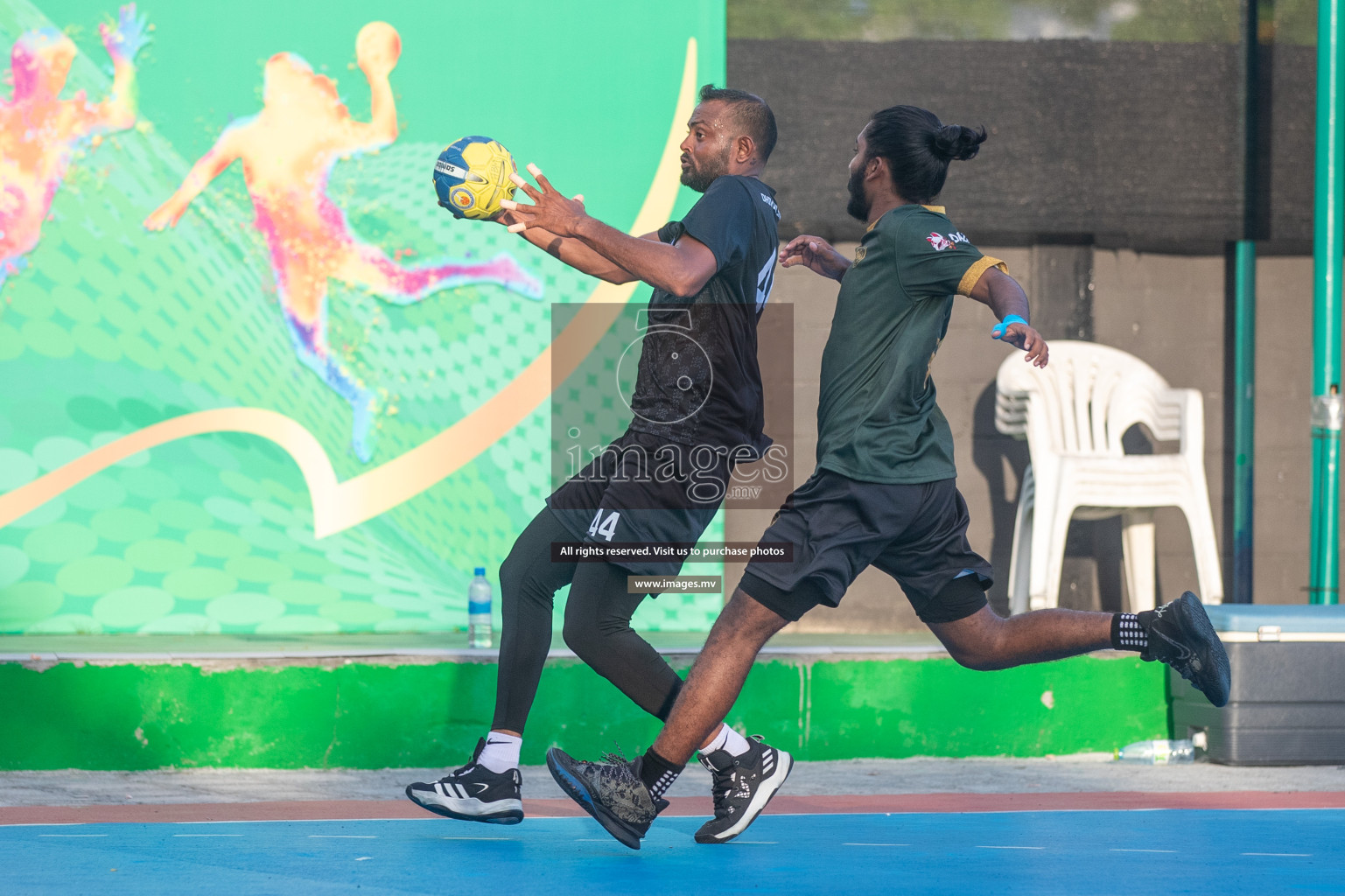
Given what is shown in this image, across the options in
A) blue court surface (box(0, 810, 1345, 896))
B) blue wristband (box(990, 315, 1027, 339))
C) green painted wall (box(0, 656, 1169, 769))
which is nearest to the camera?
blue court surface (box(0, 810, 1345, 896))

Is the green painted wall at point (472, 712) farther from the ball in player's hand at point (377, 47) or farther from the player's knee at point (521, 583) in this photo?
the ball in player's hand at point (377, 47)

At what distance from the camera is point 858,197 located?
3.71 m

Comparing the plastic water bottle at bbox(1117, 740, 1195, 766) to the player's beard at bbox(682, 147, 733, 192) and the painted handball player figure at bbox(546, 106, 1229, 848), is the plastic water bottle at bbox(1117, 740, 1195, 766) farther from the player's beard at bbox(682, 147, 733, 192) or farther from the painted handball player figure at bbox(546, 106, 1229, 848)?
the player's beard at bbox(682, 147, 733, 192)

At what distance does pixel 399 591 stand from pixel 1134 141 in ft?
13.6

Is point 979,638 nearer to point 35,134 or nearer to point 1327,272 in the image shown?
point 1327,272

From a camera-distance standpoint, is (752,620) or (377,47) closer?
(752,620)

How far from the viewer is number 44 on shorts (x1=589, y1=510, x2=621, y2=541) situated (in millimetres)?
3467

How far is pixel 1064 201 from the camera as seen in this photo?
21.4ft

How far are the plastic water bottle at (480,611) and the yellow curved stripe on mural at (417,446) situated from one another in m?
0.61

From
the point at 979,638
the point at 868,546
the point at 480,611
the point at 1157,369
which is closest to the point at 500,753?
the point at 868,546

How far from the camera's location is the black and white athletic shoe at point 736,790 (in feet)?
11.6

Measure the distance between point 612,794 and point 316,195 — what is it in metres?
3.67

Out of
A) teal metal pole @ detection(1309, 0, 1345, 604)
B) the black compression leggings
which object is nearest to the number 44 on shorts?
the black compression leggings

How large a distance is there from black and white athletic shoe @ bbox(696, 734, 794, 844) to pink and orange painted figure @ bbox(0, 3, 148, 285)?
4.04 metres
